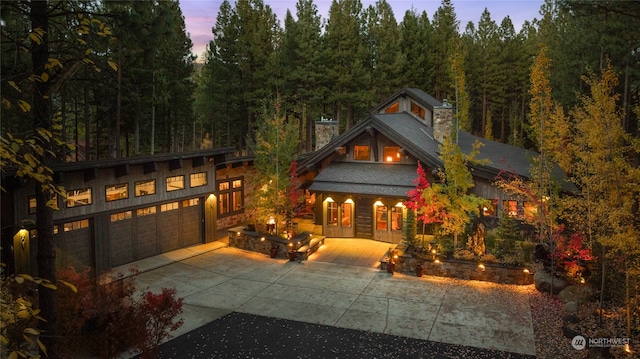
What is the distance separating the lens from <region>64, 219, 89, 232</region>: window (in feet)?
54.7

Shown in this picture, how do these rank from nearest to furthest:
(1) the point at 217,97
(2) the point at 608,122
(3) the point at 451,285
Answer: (2) the point at 608,122 < (3) the point at 451,285 < (1) the point at 217,97

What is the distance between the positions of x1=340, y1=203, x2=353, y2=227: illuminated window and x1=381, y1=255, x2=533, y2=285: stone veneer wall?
5.74 metres

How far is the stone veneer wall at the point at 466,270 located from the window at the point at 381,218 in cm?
484

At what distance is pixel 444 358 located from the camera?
10906 mm

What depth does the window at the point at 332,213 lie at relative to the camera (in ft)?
76.7

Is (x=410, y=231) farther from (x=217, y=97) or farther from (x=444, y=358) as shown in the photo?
(x=217, y=97)

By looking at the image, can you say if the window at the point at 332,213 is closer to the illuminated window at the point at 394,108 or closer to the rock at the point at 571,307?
the illuminated window at the point at 394,108

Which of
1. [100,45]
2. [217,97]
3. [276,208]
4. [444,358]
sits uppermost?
[217,97]

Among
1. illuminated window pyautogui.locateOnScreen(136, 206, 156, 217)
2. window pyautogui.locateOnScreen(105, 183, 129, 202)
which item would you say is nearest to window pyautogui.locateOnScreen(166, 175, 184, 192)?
illuminated window pyautogui.locateOnScreen(136, 206, 156, 217)

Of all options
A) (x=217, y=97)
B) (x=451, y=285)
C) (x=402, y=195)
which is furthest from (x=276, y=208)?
(x=217, y=97)

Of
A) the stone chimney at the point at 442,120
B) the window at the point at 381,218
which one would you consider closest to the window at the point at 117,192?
the window at the point at 381,218

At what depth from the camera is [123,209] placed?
18422mm

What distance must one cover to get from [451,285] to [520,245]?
418 centimetres

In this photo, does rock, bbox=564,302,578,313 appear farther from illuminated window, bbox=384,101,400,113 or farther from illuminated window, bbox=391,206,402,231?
illuminated window, bbox=384,101,400,113
